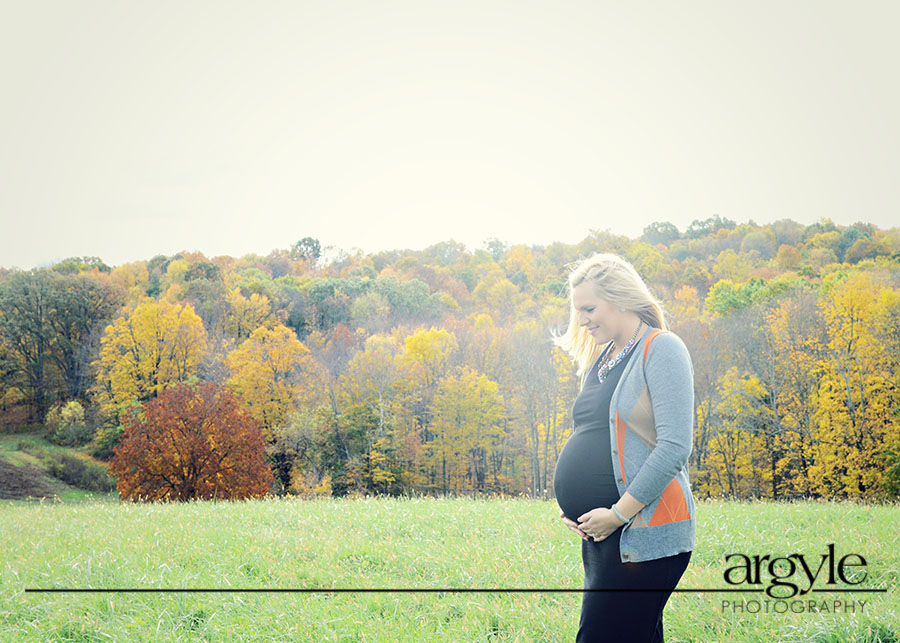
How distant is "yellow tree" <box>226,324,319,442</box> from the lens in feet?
130

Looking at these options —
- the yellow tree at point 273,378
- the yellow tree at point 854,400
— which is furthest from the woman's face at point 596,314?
the yellow tree at point 273,378

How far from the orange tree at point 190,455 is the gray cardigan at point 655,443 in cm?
1888

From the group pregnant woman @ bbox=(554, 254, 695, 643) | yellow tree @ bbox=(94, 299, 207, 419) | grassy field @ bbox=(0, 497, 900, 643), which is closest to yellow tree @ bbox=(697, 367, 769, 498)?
grassy field @ bbox=(0, 497, 900, 643)

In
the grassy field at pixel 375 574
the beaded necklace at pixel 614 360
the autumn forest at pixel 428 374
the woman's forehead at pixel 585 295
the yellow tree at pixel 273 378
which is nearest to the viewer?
the beaded necklace at pixel 614 360

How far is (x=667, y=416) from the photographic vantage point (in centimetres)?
252

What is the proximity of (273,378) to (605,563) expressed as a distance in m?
41.5

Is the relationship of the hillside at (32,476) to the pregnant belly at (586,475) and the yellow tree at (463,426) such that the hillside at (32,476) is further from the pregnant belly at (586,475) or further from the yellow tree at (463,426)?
the pregnant belly at (586,475)

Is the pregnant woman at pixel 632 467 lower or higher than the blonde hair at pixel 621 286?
lower

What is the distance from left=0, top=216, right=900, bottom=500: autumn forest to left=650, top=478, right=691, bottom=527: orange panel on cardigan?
13.7 meters

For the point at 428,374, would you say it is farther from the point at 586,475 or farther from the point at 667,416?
the point at 667,416

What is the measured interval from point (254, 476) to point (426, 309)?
45083mm

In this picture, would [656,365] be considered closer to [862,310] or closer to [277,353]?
[862,310]

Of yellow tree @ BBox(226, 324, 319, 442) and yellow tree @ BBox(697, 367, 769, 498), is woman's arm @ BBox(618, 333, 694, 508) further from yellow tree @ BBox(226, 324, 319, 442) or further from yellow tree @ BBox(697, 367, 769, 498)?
yellow tree @ BBox(226, 324, 319, 442)

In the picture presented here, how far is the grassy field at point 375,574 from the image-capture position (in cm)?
421
